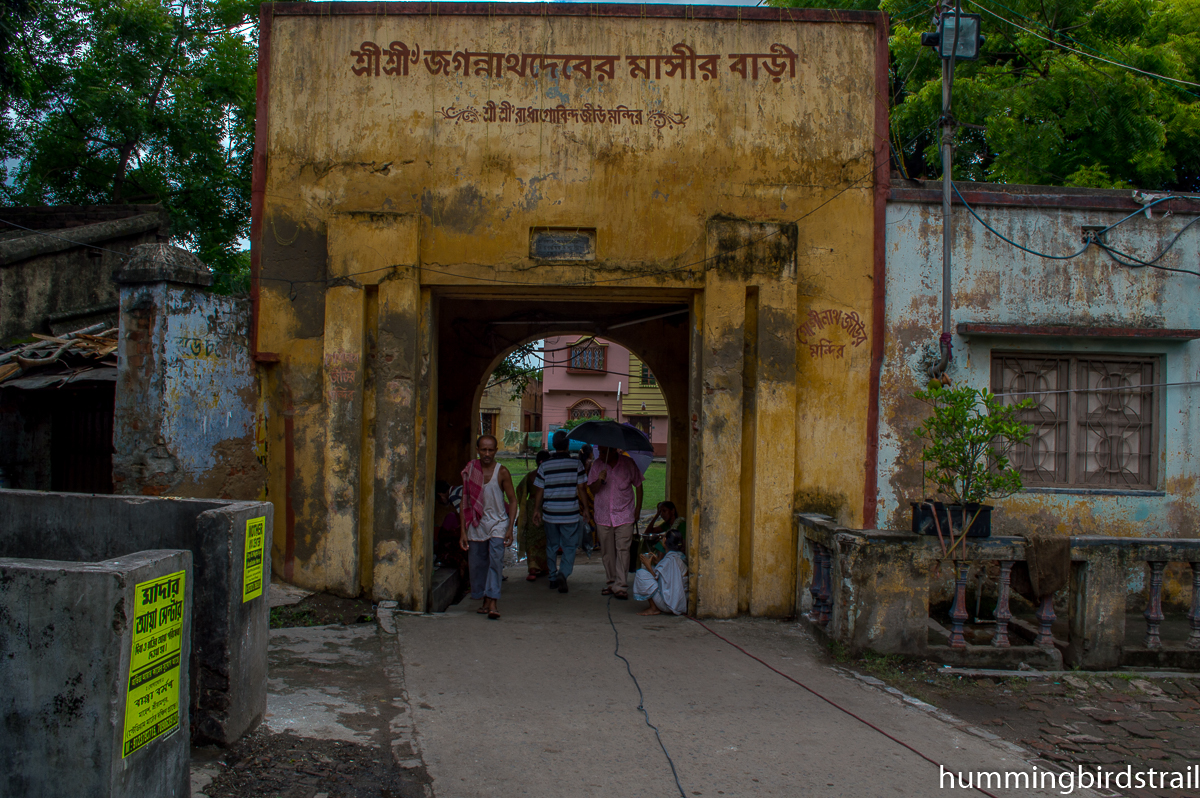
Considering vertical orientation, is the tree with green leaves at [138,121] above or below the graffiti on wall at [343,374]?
above

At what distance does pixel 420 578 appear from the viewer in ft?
23.1

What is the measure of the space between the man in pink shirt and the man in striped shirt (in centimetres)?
35

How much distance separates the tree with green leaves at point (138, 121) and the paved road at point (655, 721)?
1115 cm

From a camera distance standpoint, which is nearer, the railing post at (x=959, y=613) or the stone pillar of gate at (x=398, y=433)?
the railing post at (x=959, y=613)

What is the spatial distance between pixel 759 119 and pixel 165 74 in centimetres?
1225

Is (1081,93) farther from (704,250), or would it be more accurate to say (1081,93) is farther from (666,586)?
(666,586)

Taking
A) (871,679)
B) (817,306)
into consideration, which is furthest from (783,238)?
(871,679)

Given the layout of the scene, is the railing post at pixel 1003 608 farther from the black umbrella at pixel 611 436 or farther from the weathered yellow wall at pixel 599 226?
the black umbrella at pixel 611 436

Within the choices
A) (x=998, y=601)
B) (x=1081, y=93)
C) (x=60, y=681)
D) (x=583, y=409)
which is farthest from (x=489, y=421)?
(x=60, y=681)

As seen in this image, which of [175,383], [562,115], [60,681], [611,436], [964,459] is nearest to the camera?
[60,681]

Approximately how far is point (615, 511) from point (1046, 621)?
3898mm

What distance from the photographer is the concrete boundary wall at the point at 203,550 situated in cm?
371

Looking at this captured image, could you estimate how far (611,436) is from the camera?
859 cm

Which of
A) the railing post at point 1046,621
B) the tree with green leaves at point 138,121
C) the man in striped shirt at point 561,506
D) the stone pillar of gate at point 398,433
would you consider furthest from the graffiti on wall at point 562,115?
the tree with green leaves at point 138,121
